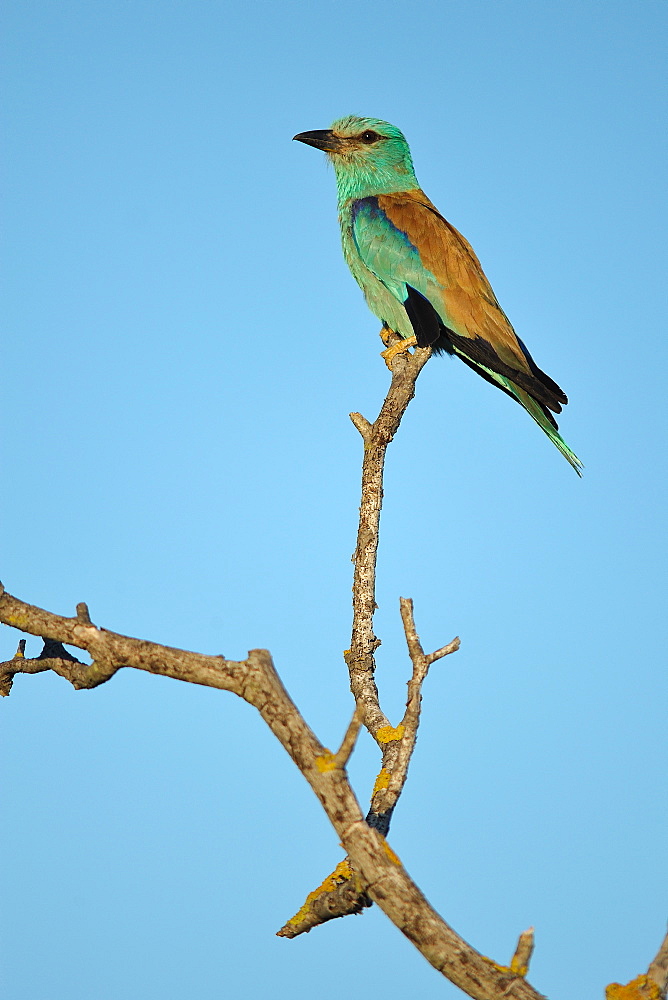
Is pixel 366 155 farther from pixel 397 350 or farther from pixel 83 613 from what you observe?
pixel 83 613

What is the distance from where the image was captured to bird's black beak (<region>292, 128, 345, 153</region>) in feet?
23.0

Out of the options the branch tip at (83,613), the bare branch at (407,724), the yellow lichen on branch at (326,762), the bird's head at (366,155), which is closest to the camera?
the yellow lichen on branch at (326,762)

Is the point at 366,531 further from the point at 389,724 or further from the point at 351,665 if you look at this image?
the point at 389,724

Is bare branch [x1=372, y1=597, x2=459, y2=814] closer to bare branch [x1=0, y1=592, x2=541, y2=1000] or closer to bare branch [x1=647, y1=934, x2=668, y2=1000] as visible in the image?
bare branch [x1=0, y1=592, x2=541, y2=1000]

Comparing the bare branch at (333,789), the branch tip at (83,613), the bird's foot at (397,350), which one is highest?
the bird's foot at (397,350)

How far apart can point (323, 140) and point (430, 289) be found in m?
1.75

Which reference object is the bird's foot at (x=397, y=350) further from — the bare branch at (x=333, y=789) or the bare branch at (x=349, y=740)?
the bare branch at (x=349, y=740)

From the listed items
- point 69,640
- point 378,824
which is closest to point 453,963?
point 378,824

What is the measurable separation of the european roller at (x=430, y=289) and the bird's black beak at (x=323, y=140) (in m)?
0.27

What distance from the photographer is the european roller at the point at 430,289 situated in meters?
5.83

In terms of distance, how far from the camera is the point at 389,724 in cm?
361

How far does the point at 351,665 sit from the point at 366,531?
57cm

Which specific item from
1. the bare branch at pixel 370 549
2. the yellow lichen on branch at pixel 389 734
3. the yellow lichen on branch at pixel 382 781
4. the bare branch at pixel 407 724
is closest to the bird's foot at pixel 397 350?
the bare branch at pixel 370 549

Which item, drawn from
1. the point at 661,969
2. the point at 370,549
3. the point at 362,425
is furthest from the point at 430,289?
the point at 661,969
